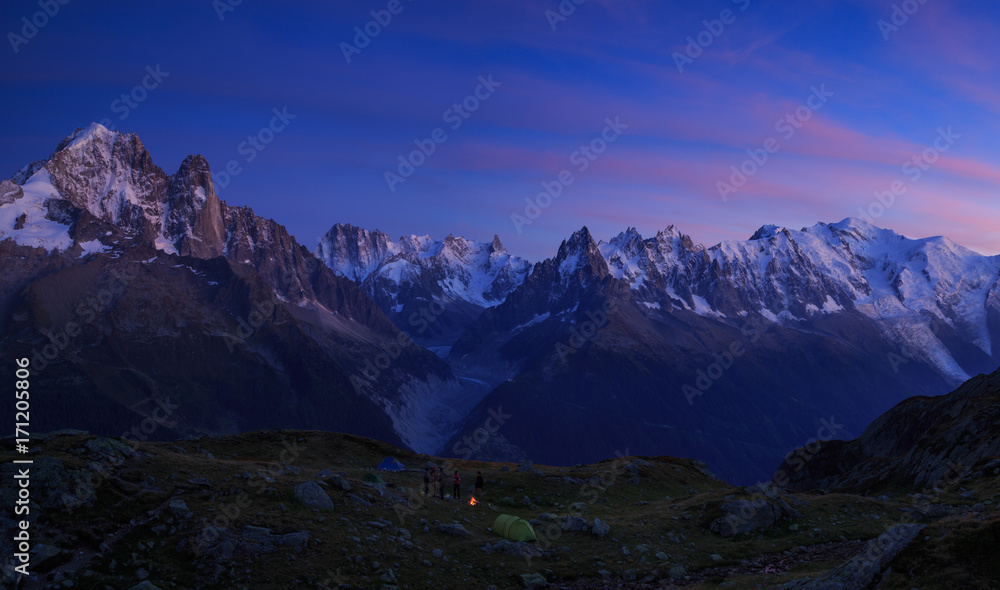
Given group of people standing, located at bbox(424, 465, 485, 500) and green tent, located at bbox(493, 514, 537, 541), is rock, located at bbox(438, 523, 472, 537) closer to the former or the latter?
green tent, located at bbox(493, 514, 537, 541)

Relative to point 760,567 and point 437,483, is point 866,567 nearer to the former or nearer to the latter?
point 760,567

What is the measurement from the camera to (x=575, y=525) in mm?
47094

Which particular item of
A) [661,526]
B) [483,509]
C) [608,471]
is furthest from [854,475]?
[483,509]

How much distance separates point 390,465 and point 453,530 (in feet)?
124

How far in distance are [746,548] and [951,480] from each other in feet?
146

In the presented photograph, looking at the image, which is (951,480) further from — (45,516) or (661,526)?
(45,516)

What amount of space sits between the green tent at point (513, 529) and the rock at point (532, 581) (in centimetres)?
708

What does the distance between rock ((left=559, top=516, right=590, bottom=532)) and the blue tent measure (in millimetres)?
35162

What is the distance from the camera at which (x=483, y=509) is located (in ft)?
174

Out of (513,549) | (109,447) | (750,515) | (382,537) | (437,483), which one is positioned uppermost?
(109,447)

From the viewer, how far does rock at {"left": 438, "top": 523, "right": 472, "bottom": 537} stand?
139 feet

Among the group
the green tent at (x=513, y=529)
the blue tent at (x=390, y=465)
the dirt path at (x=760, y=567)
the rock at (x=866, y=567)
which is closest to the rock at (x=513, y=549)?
the green tent at (x=513, y=529)

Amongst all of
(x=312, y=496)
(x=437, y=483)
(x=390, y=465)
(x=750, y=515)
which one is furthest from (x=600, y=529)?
(x=390, y=465)

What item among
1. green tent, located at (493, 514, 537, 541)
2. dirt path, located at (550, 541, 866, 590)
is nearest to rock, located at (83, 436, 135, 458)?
green tent, located at (493, 514, 537, 541)
